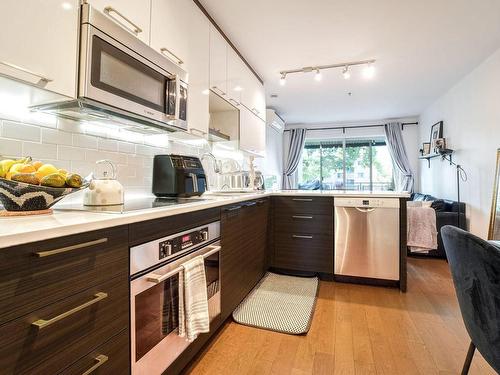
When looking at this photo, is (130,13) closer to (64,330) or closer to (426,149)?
(64,330)

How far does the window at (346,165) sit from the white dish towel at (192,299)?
592cm

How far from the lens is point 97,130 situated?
153 cm

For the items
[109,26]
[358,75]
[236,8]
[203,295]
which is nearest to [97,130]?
[109,26]

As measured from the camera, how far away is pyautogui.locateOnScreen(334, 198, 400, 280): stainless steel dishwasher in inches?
97.0

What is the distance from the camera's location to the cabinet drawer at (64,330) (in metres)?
0.62

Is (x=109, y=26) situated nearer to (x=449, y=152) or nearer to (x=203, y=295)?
(x=203, y=295)

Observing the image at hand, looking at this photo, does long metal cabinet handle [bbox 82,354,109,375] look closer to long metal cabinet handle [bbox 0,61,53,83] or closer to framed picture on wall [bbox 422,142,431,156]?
long metal cabinet handle [bbox 0,61,53,83]

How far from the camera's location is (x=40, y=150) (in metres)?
1.24

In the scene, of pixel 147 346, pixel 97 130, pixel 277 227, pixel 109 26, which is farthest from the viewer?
pixel 277 227

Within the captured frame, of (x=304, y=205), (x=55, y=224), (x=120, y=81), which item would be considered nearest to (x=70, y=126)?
(x=120, y=81)

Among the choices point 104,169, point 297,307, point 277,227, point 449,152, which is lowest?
point 297,307

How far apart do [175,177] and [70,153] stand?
59 cm

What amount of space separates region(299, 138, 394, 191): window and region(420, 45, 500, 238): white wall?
1.91 meters

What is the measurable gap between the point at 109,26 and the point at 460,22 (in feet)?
9.61
